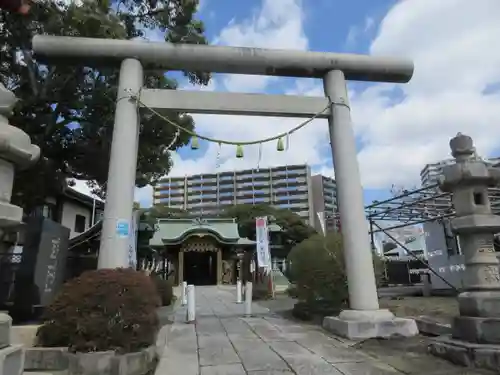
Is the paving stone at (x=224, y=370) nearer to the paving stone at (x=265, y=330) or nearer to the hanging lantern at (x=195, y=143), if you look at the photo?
the paving stone at (x=265, y=330)

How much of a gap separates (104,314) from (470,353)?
182 inches

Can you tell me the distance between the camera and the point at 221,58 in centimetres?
799

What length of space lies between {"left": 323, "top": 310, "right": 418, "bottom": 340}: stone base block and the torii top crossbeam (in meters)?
5.23

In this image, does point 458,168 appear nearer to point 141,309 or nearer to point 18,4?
point 141,309

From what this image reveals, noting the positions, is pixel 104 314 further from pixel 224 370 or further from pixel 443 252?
pixel 443 252

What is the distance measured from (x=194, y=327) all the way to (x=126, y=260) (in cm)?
257

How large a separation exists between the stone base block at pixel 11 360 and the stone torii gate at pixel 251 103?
2997 millimetres

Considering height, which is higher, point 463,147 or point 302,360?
point 463,147

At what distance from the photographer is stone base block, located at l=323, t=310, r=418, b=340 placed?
6.52m

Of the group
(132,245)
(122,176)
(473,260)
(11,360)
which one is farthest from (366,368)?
(132,245)

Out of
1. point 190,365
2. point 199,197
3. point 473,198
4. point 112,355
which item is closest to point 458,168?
point 473,198

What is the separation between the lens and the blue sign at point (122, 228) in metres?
6.62

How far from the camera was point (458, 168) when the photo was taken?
539 centimetres

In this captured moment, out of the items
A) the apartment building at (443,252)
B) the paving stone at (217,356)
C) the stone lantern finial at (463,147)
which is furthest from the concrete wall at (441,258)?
the paving stone at (217,356)
